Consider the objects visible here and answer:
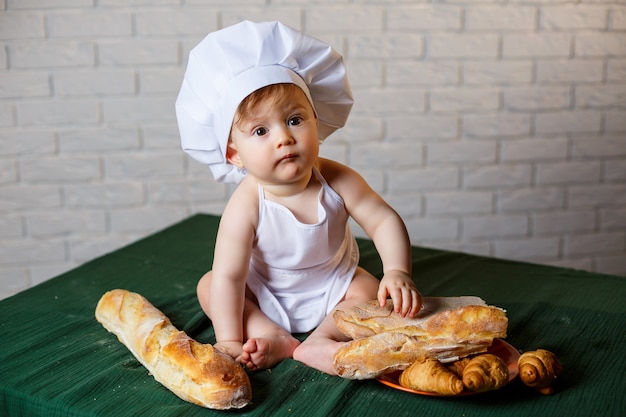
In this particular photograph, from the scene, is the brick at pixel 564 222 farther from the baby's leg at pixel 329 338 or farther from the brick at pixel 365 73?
the baby's leg at pixel 329 338

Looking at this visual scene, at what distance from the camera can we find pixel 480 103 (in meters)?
2.22

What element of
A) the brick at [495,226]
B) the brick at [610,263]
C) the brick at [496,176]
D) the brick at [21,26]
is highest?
the brick at [21,26]

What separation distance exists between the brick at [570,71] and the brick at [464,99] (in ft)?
0.51

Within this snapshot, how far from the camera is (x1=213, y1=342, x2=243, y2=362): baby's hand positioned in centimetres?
112

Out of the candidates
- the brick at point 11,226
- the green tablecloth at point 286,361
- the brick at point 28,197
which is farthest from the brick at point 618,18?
the brick at point 11,226

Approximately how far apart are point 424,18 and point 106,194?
3.60 feet

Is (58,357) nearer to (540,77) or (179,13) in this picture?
(179,13)

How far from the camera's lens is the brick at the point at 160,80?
6.86 ft

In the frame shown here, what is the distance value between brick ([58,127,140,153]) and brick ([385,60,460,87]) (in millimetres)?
790

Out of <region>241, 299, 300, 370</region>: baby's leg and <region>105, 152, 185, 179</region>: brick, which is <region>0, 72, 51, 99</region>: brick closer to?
<region>105, 152, 185, 179</region>: brick

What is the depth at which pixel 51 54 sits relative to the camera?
2059 millimetres

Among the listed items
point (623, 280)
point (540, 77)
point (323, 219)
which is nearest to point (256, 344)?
point (323, 219)

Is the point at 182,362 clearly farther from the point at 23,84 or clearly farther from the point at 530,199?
the point at 530,199

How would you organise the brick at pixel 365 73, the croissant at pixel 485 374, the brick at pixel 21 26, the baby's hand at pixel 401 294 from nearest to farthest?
the croissant at pixel 485 374 < the baby's hand at pixel 401 294 < the brick at pixel 21 26 < the brick at pixel 365 73
